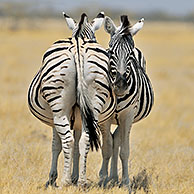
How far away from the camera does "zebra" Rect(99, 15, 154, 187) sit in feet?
14.5

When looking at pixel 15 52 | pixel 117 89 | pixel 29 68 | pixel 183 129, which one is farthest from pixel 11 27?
pixel 117 89

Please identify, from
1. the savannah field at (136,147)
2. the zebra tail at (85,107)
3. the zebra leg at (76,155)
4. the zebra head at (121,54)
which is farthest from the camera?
the zebra leg at (76,155)

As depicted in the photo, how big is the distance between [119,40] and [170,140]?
4239 millimetres

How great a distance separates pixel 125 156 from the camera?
5199mm

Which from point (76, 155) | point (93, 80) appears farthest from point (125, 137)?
point (93, 80)

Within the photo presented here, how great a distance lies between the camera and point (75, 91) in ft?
14.0

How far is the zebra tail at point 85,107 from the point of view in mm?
4195

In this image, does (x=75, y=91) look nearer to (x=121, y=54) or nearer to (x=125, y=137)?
(x=121, y=54)

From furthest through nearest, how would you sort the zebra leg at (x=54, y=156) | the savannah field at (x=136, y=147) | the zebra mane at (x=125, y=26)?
the savannah field at (x=136, y=147)
the zebra leg at (x=54, y=156)
the zebra mane at (x=125, y=26)

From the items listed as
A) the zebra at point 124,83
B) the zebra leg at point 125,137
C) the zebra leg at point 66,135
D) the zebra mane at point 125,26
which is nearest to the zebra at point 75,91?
the zebra leg at point 66,135

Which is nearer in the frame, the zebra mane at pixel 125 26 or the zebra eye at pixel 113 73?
the zebra eye at pixel 113 73

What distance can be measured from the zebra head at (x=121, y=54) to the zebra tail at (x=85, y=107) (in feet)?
1.07

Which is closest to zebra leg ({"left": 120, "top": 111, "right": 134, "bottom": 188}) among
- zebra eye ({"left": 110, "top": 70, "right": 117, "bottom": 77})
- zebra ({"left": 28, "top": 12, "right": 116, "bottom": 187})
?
zebra ({"left": 28, "top": 12, "right": 116, "bottom": 187})

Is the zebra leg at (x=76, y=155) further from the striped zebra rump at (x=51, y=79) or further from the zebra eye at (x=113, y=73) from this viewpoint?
the zebra eye at (x=113, y=73)
